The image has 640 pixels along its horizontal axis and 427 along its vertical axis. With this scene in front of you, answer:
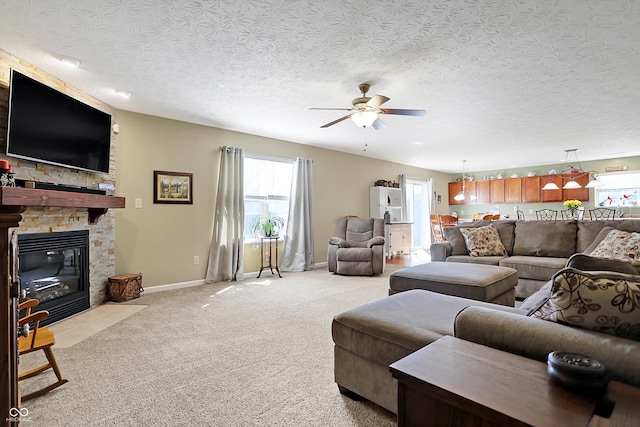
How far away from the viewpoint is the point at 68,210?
3291 mm

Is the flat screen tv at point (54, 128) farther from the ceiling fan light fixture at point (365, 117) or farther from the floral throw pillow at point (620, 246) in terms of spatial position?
the floral throw pillow at point (620, 246)

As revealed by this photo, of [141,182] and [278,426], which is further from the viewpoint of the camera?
[141,182]

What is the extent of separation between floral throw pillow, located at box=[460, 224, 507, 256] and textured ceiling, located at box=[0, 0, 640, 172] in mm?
1628

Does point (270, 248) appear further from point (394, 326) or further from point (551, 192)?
point (551, 192)

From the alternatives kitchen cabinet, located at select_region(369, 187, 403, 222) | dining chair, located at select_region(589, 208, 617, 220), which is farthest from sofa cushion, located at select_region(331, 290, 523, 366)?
dining chair, located at select_region(589, 208, 617, 220)

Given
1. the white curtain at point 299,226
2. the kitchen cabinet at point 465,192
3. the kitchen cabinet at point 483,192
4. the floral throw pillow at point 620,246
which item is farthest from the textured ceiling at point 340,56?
the kitchen cabinet at point 465,192

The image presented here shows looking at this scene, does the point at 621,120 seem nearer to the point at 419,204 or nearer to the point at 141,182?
the point at 419,204

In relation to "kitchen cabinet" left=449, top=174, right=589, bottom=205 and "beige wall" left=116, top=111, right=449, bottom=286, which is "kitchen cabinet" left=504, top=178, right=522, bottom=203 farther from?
"beige wall" left=116, top=111, right=449, bottom=286

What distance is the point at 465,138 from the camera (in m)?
5.65

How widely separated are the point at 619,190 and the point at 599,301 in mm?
9209

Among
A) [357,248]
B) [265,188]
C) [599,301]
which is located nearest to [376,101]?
[599,301]

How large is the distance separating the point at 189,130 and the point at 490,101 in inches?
163

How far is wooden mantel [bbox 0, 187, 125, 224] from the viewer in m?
2.10

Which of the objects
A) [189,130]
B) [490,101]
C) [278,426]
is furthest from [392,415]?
[189,130]
